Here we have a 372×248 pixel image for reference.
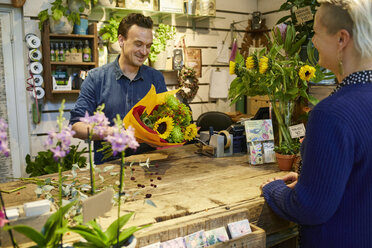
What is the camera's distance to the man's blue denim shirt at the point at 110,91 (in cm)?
256

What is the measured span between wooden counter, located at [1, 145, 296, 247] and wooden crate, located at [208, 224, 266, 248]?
9 centimetres

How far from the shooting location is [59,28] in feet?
12.1

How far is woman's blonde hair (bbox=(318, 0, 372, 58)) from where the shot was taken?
110cm

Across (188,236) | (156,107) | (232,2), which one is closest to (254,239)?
(188,236)

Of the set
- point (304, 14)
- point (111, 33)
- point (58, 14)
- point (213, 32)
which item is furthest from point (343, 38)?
point (213, 32)

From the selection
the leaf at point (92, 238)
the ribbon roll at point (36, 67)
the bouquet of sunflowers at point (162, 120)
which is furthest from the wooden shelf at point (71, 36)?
the leaf at point (92, 238)

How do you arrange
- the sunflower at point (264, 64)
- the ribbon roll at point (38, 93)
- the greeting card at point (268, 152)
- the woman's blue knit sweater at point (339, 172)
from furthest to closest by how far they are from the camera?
the ribbon roll at point (38, 93) < the greeting card at point (268, 152) < the sunflower at point (264, 64) < the woman's blue knit sweater at point (339, 172)

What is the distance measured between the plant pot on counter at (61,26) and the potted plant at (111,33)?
1.34 ft

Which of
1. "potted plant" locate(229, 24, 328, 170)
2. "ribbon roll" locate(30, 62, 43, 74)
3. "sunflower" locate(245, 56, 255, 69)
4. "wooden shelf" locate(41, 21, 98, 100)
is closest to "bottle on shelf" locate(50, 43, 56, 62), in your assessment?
"wooden shelf" locate(41, 21, 98, 100)

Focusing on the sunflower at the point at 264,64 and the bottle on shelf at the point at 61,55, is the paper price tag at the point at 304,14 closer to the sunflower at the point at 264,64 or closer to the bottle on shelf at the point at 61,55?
the sunflower at the point at 264,64

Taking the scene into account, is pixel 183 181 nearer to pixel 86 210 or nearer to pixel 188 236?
pixel 188 236

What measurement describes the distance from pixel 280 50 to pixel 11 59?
303cm

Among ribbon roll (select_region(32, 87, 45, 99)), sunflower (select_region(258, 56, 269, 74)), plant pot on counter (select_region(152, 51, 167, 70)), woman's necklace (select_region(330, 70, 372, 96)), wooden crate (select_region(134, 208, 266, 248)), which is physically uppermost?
plant pot on counter (select_region(152, 51, 167, 70))

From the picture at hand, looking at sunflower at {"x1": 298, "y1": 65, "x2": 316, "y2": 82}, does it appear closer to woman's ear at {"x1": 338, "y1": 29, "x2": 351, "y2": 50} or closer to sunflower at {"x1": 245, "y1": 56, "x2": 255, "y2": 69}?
sunflower at {"x1": 245, "y1": 56, "x2": 255, "y2": 69}
